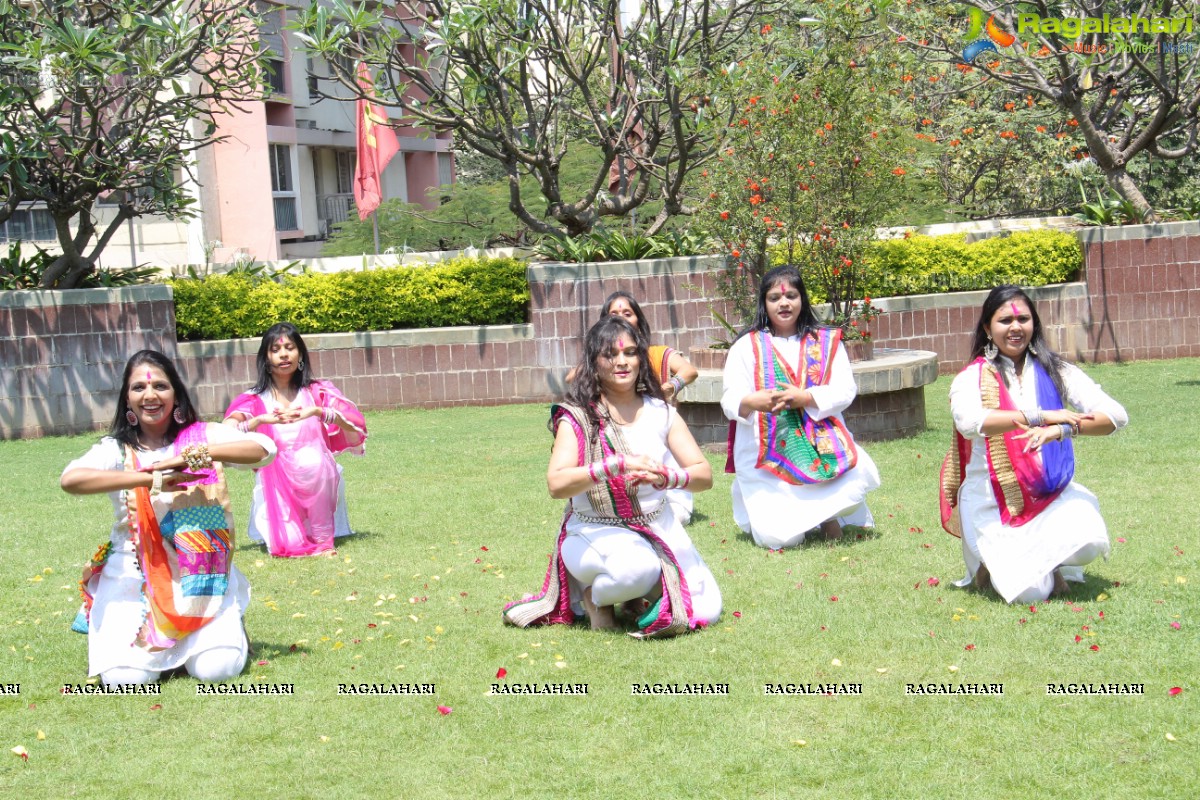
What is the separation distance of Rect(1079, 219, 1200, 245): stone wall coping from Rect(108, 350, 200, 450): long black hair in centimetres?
1381

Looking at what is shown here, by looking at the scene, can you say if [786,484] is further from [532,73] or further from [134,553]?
[532,73]

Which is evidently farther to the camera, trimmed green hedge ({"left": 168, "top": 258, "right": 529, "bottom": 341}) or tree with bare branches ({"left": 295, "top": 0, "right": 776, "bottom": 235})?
trimmed green hedge ({"left": 168, "top": 258, "right": 529, "bottom": 341})

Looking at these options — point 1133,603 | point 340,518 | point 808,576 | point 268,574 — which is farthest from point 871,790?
point 340,518

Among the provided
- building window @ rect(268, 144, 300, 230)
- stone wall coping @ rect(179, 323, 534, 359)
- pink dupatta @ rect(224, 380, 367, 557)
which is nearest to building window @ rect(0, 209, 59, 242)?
building window @ rect(268, 144, 300, 230)

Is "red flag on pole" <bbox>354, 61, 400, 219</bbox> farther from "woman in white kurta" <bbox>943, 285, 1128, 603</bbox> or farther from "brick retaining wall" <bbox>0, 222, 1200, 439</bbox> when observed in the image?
"woman in white kurta" <bbox>943, 285, 1128, 603</bbox>

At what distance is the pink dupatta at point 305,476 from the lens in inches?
337

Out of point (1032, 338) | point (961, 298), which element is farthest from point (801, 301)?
point (961, 298)

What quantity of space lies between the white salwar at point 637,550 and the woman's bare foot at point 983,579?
135 cm

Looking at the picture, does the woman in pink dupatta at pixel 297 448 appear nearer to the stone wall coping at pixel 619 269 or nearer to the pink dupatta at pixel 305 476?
the pink dupatta at pixel 305 476

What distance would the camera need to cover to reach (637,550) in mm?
6094

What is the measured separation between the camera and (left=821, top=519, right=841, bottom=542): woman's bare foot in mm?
8219

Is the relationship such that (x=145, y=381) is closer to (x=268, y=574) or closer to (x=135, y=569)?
(x=135, y=569)

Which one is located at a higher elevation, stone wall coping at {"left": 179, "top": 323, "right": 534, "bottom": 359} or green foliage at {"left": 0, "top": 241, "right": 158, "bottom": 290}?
green foliage at {"left": 0, "top": 241, "right": 158, "bottom": 290}

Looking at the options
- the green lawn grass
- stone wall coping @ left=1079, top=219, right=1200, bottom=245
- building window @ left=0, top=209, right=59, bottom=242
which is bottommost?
the green lawn grass
